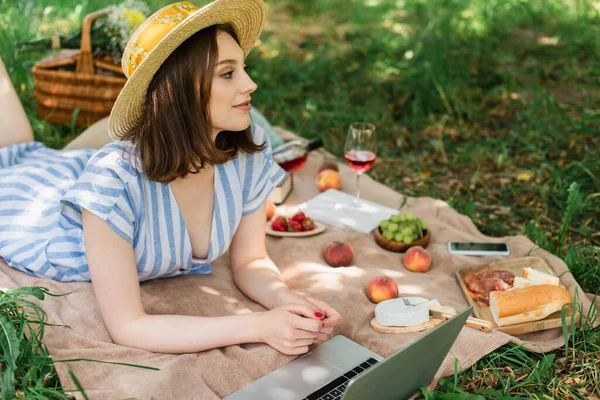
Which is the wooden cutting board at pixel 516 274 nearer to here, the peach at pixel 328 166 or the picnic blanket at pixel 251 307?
the picnic blanket at pixel 251 307

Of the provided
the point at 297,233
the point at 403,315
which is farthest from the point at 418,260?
the point at 297,233

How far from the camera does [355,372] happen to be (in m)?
2.43

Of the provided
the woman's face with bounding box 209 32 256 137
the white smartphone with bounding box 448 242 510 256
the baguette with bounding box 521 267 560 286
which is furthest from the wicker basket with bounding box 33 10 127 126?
the baguette with bounding box 521 267 560 286

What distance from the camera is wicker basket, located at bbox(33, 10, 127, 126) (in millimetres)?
4355

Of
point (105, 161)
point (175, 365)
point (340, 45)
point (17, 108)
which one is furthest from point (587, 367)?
point (340, 45)

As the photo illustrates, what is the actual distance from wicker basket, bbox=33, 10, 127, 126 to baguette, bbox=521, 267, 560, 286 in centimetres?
283

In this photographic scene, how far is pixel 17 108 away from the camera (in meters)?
3.34

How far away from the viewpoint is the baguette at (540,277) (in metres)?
2.89

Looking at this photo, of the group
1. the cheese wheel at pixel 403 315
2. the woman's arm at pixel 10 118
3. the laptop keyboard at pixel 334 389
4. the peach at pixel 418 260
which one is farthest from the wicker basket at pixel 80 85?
the laptop keyboard at pixel 334 389

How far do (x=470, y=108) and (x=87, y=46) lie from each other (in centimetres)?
302

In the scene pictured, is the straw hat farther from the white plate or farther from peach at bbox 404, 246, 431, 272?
peach at bbox 404, 246, 431, 272

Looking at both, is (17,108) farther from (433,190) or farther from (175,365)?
(433,190)

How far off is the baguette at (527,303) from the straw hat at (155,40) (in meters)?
1.61

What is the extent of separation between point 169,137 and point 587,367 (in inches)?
74.7
